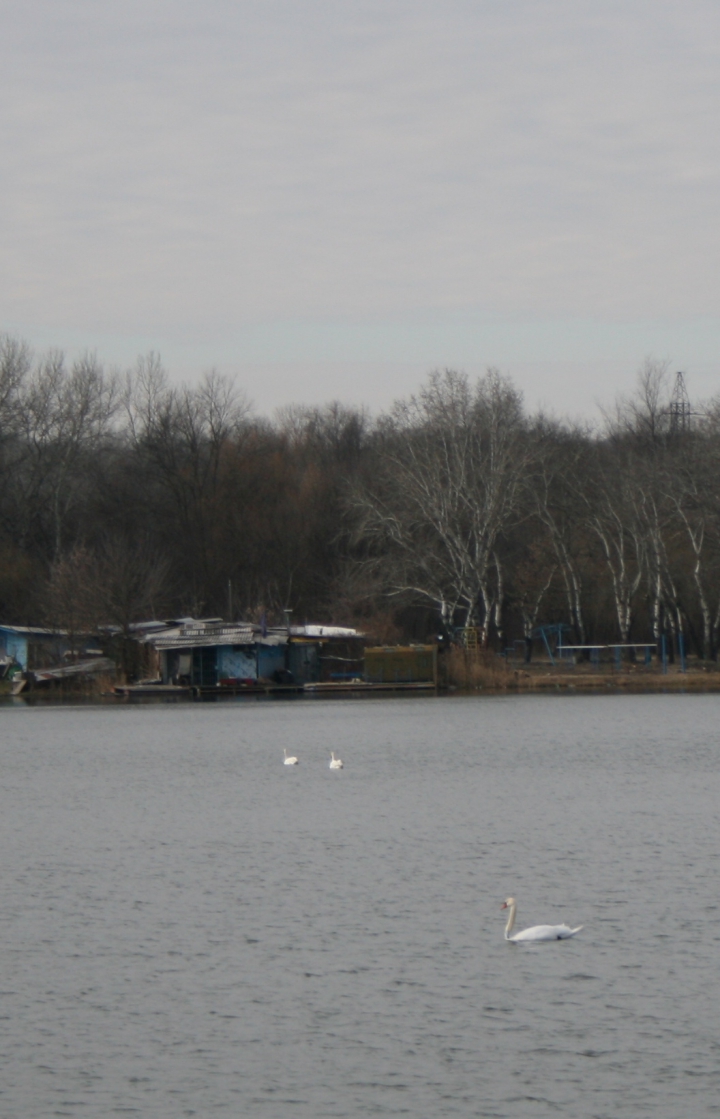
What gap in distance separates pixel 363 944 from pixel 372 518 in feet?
176

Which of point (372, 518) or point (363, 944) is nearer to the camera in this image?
point (363, 944)

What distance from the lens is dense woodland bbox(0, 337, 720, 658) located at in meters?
69.2

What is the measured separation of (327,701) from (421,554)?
942 centimetres

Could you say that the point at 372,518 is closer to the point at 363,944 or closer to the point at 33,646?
the point at 33,646

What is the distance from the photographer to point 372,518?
69438mm

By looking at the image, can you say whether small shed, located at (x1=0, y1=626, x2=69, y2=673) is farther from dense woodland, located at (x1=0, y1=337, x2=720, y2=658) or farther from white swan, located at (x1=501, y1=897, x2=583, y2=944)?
white swan, located at (x1=501, y1=897, x2=583, y2=944)

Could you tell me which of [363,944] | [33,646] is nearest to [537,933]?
[363,944]

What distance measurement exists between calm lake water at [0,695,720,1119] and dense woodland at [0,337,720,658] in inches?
1400

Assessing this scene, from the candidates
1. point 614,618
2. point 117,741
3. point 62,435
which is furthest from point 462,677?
point 62,435

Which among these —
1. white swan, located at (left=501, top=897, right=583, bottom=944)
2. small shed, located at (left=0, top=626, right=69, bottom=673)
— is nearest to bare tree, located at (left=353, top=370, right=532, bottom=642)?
small shed, located at (left=0, top=626, right=69, bottom=673)

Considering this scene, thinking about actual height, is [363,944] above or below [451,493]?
below

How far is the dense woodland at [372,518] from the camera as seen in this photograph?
69188mm

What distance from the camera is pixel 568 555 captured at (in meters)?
73.3

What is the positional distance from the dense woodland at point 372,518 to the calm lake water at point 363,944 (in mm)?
35551
